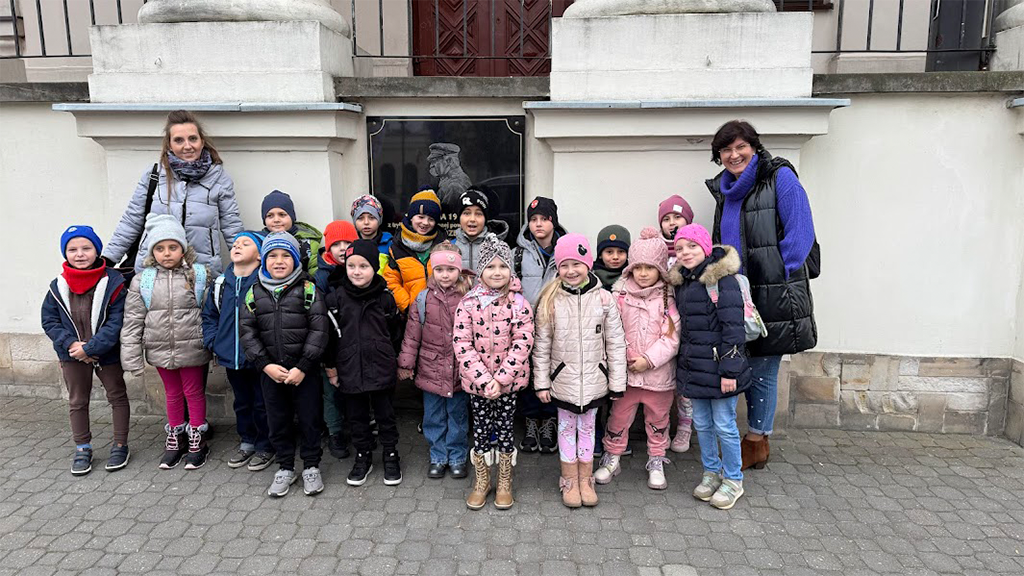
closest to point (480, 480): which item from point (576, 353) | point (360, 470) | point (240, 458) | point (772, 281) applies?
point (360, 470)

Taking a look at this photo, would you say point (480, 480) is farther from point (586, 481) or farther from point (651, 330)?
point (651, 330)

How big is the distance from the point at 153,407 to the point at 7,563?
5.84ft

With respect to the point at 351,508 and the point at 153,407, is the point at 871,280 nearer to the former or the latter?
the point at 351,508

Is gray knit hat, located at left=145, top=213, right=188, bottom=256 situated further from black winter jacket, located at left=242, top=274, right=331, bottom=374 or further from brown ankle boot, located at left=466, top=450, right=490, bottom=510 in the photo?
brown ankle boot, located at left=466, top=450, right=490, bottom=510

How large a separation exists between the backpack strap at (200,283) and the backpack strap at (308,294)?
2.30ft

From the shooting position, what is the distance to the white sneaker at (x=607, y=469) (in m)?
3.69

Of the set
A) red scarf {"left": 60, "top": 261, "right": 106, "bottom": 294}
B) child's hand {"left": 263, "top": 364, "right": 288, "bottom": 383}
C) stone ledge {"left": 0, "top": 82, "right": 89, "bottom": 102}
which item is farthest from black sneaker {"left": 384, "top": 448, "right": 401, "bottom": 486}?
stone ledge {"left": 0, "top": 82, "right": 89, "bottom": 102}

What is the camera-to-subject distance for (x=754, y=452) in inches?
151

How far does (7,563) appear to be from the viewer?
2961 mm

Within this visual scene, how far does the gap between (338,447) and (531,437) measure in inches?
45.5

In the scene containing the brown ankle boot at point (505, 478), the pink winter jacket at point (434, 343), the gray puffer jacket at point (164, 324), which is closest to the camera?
the brown ankle boot at point (505, 478)

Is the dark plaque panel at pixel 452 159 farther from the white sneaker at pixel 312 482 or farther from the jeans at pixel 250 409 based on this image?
the white sneaker at pixel 312 482

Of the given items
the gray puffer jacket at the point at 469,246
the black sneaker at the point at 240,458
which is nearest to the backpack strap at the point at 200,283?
the black sneaker at the point at 240,458

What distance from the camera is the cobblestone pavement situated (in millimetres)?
2967
